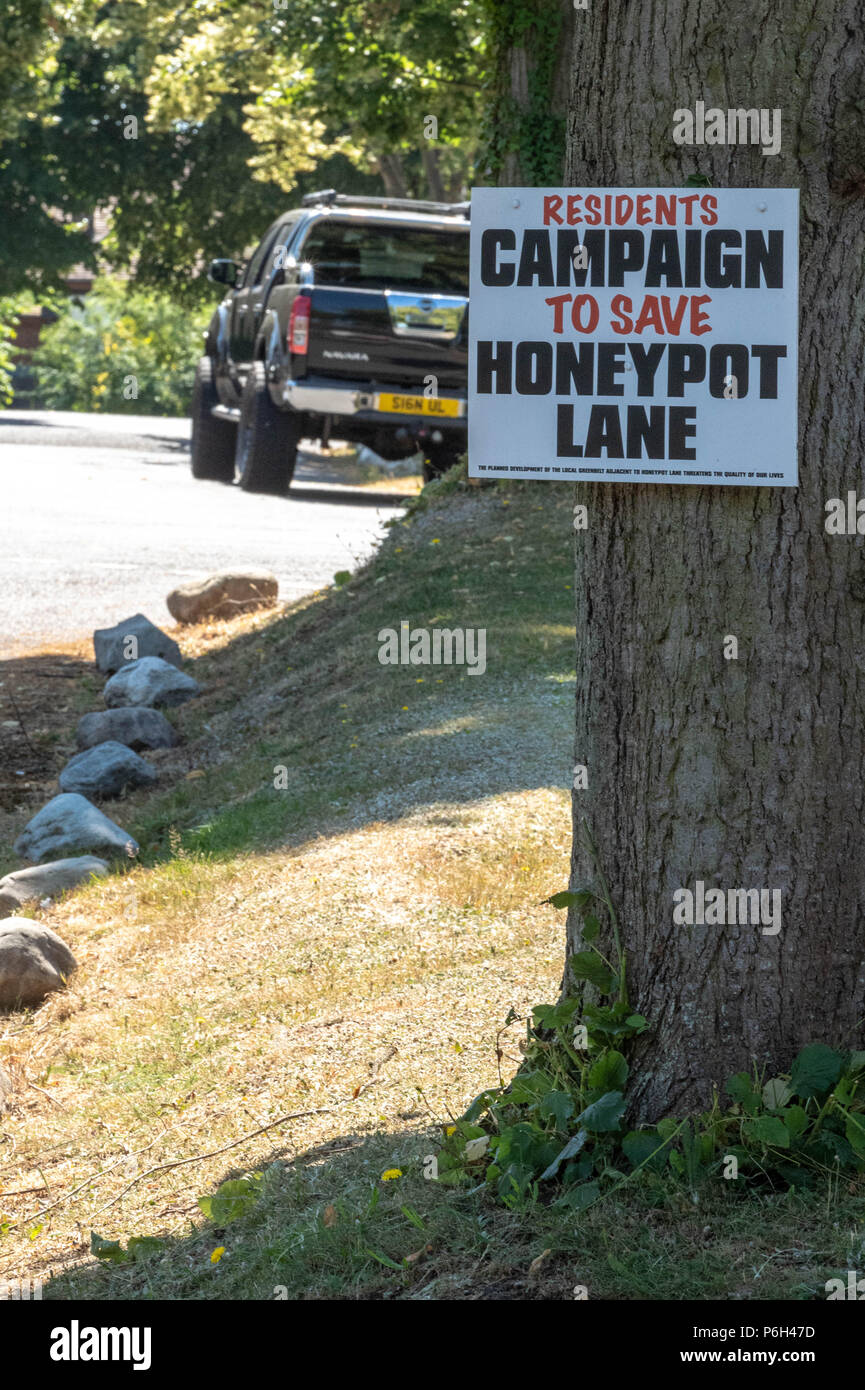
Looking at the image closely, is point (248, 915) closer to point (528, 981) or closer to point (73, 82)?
point (528, 981)

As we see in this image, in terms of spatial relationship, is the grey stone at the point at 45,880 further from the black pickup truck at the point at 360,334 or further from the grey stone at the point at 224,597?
the black pickup truck at the point at 360,334

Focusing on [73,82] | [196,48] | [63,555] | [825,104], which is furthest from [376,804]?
[73,82]

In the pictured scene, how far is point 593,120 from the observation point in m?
3.38

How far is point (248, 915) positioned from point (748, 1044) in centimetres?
314

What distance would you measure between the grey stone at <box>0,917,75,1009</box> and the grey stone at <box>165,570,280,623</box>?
277 inches

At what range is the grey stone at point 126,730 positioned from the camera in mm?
9867

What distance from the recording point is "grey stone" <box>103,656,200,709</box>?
35.1ft

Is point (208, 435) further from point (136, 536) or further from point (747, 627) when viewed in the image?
point (747, 627)

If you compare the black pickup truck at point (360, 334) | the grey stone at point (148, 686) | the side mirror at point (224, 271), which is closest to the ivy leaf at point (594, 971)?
the grey stone at point (148, 686)

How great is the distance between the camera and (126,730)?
9.88 meters

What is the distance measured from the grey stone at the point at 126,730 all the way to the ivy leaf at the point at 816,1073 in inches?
277

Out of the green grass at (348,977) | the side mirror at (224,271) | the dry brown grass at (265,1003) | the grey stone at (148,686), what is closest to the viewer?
the green grass at (348,977)

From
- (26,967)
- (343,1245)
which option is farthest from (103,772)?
(343,1245)

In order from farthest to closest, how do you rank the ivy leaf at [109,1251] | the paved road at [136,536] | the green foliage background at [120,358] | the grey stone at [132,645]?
the green foliage background at [120,358] < the paved road at [136,536] < the grey stone at [132,645] < the ivy leaf at [109,1251]
